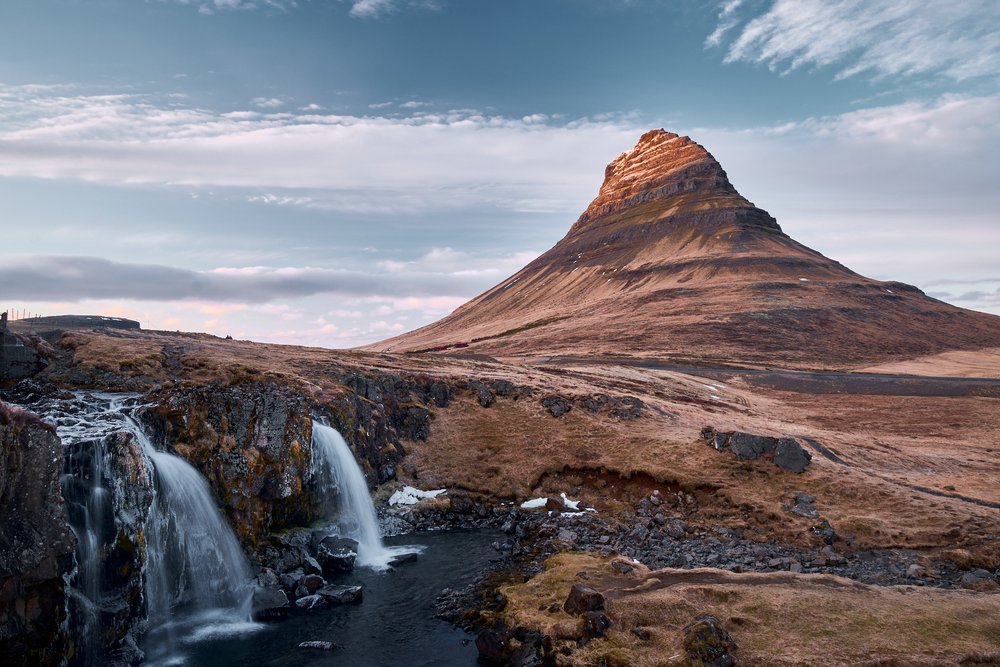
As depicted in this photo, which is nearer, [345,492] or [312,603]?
[312,603]

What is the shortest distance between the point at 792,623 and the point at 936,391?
295 ft

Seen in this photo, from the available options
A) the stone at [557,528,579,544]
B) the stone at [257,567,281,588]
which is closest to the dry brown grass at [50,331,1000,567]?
the stone at [557,528,579,544]

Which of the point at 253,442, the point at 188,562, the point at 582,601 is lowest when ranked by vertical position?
the point at 582,601

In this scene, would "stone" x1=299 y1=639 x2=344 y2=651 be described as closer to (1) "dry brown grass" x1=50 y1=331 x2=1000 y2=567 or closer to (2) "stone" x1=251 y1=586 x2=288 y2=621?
(2) "stone" x1=251 y1=586 x2=288 y2=621

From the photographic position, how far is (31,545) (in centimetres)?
2042

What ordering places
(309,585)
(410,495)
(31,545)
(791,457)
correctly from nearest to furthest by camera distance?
(31,545)
(309,585)
(791,457)
(410,495)

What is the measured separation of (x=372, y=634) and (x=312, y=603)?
4.11 metres

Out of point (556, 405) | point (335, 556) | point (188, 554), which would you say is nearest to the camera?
point (188, 554)

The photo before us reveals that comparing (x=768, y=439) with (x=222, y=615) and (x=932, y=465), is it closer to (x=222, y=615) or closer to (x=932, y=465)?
(x=932, y=465)

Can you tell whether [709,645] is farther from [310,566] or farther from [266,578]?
[266,578]

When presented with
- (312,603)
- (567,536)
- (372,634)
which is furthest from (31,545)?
(567,536)

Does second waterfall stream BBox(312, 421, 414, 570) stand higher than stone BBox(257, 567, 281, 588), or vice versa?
second waterfall stream BBox(312, 421, 414, 570)

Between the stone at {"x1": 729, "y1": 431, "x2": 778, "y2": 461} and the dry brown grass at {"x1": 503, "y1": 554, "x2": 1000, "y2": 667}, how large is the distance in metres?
15.6

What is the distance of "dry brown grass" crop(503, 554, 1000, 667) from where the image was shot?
20.7 m
